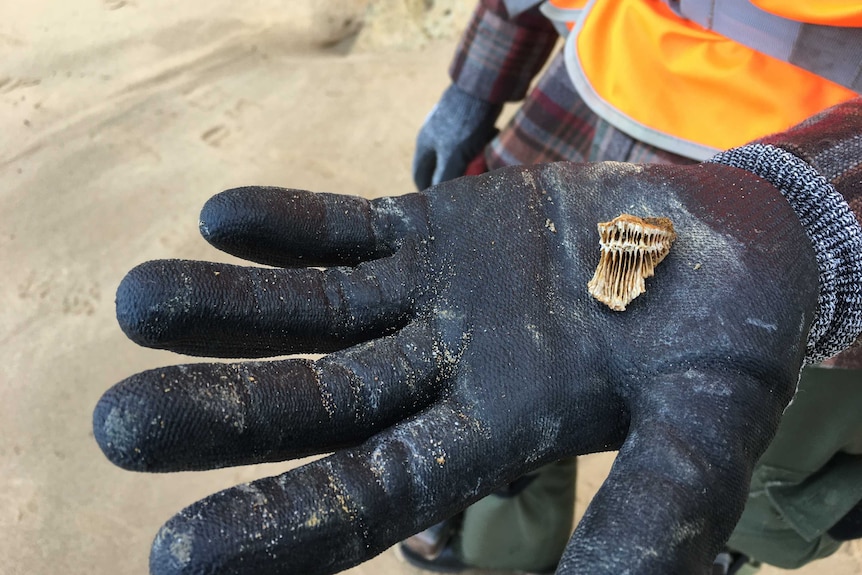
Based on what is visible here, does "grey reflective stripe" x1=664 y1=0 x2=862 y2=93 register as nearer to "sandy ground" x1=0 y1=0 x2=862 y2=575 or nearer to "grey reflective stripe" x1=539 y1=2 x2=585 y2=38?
"grey reflective stripe" x1=539 y1=2 x2=585 y2=38

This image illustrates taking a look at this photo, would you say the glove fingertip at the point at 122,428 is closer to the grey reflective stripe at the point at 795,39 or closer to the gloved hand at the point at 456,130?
the grey reflective stripe at the point at 795,39

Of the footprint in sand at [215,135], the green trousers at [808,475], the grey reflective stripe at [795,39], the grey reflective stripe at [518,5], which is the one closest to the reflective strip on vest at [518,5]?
the grey reflective stripe at [518,5]

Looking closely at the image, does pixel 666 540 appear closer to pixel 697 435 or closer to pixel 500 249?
pixel 697 435

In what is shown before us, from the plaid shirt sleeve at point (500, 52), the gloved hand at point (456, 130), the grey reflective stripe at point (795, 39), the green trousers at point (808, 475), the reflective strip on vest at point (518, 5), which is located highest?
the grey reflective stripe at point (795, 39)

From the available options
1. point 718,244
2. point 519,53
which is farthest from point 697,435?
point 519,53

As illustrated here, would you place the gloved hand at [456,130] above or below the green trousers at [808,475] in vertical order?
above

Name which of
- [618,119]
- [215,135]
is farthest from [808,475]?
[215,135]
